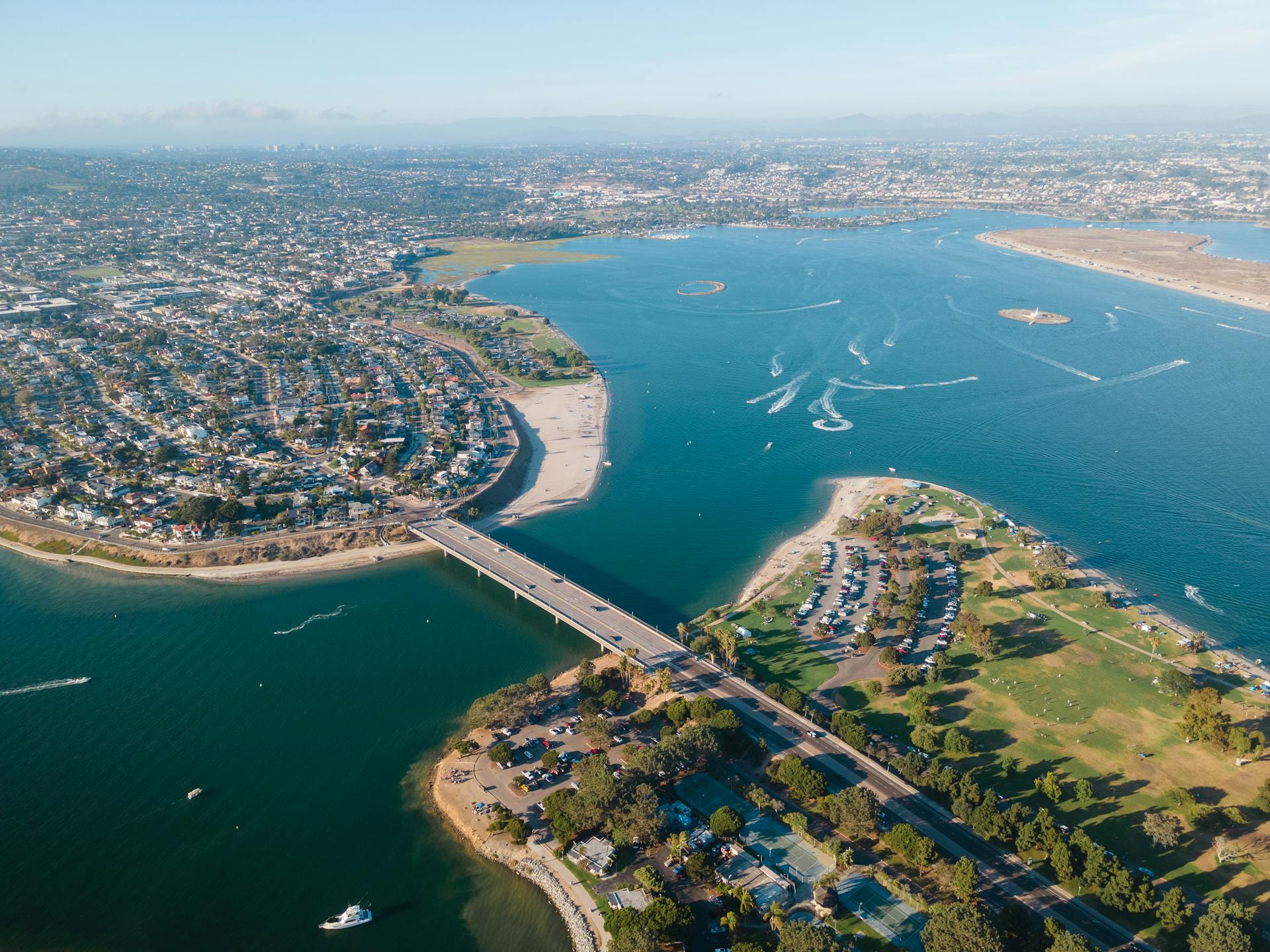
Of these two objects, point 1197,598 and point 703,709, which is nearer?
point 703,709

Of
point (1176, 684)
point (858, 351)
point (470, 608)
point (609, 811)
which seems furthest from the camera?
point (858, 351)

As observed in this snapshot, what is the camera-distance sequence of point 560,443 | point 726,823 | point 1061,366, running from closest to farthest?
point 726,823 → point 560,443 → point 1061,366

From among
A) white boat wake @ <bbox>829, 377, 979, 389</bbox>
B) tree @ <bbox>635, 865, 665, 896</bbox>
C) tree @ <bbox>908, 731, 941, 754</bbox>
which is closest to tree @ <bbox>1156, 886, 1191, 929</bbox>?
tree @ <bbox>908, 731, 941, 754</bbox>

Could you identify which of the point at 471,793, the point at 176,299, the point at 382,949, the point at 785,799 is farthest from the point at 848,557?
the point at 176,299

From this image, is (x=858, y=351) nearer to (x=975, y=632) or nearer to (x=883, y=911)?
(x=975, y=632)

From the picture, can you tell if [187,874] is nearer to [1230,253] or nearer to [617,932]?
[617,932]

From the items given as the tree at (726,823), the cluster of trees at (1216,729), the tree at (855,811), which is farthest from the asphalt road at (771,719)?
the cluster of trees at (1216,729)

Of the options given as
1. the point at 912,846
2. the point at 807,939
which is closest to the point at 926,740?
the point at 912,846
